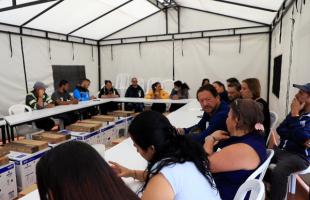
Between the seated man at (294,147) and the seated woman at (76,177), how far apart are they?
175 centimetres

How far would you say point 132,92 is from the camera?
19.8ft

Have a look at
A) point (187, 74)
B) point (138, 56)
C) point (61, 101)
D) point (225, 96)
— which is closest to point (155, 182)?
point (225, 96)

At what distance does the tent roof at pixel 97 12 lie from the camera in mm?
4352

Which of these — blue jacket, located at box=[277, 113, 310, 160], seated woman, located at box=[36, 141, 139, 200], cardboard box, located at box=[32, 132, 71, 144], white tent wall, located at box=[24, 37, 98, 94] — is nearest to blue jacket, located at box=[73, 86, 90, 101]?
white tent wall, located at box=[24, 37, 98, 94]

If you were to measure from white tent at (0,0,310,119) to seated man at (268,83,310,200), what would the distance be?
203 cm

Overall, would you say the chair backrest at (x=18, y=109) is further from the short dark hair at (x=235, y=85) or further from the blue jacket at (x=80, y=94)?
the short dark hair at (x=235, y=85)

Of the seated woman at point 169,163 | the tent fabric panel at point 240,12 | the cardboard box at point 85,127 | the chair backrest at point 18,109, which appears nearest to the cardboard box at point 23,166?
the cardboard box at point 85,127

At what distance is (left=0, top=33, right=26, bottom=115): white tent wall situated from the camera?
15.8ft

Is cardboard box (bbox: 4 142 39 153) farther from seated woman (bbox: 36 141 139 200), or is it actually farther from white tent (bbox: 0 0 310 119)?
white tent (bbox: 0 0 310 119)

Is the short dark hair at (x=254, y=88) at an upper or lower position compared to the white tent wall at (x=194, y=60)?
lower

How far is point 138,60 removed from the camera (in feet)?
24.1

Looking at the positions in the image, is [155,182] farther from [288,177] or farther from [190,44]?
[190,44]

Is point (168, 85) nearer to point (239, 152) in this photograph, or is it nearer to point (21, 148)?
point (21, 148)

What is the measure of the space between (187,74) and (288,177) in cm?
508
